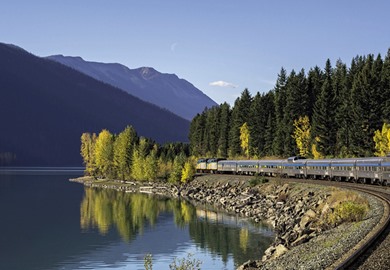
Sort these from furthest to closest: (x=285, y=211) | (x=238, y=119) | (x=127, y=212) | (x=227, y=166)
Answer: (x=238, y=119) < (x=227, y=166) < (x=127, y=212) < (x=285, y=211)

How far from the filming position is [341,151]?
302 ft

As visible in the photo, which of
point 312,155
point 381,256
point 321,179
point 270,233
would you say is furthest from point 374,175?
point 312,155

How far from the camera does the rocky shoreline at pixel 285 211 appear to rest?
88.4ft

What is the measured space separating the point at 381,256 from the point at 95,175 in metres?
165

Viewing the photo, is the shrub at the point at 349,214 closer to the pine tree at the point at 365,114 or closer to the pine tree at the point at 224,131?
the pine tree at the point at 365,114

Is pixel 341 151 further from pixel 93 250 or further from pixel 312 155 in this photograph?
Result: pixel 93 250

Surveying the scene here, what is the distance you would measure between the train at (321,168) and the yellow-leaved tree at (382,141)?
11.8 meters

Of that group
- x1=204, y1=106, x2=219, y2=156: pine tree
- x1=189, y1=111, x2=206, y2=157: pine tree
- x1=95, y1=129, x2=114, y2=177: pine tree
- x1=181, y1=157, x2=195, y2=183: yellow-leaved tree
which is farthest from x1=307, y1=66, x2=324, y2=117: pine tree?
x1=95, y1=129, x2=114, y2=177: pine tree

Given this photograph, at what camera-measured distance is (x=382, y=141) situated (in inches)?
3189

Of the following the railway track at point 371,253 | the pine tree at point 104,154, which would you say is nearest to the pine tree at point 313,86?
the pine tree at point 104,154

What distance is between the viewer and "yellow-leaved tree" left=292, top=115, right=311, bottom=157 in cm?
10553

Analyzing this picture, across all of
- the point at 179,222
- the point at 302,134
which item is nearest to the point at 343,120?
the point at 302,134

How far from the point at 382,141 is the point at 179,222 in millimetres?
35258

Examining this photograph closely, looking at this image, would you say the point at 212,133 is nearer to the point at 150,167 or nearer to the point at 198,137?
the point at 198,137
